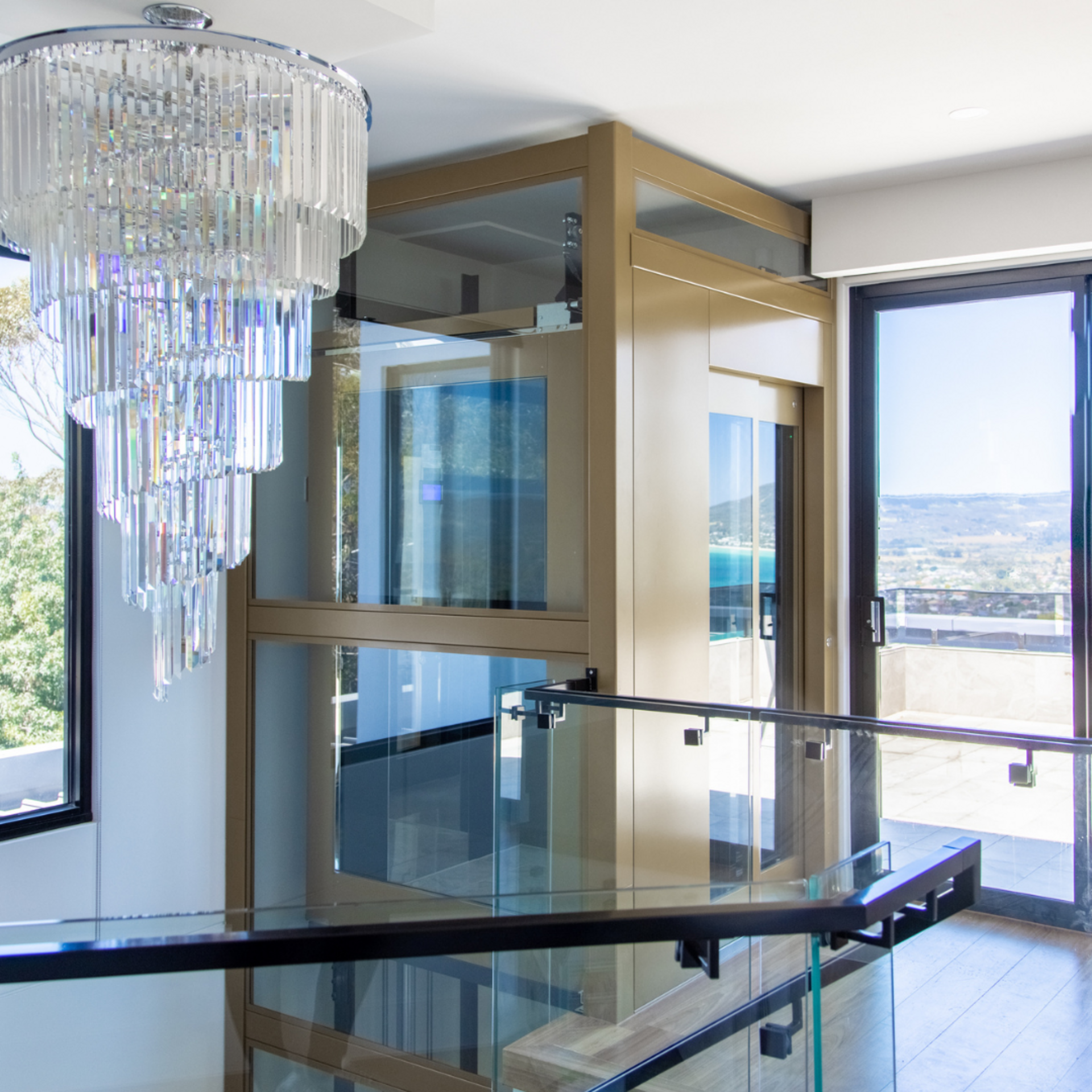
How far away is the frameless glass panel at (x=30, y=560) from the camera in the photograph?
3877 mm

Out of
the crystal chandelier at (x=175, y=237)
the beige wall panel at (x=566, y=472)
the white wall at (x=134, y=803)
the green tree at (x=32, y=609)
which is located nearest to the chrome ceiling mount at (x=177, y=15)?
the crystal chandelier at (x=175, y=237)

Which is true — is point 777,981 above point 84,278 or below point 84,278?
below

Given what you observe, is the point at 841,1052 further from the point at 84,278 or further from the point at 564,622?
the point at 564,622

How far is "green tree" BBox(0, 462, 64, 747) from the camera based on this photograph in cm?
391

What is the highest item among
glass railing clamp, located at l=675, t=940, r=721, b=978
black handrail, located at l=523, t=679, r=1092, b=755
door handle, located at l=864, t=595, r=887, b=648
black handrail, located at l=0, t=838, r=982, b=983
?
door handle, located at l=864, t=595, r=887, b=648

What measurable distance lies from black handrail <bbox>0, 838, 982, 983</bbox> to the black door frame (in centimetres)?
357

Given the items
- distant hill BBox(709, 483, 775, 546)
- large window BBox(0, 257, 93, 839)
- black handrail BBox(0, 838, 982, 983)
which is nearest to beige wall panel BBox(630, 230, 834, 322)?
distant hill BBox(709, 483, 775, 546)

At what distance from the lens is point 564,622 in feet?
12.7

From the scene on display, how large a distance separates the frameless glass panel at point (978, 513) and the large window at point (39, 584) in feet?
10.8

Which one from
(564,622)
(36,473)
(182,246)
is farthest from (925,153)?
(36,473)

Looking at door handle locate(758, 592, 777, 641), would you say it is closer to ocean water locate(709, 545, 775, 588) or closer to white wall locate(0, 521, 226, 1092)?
ocean water locate(709, 545, 775, 588)

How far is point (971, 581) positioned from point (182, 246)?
3752 mm

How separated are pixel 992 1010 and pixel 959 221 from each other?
3.26 m

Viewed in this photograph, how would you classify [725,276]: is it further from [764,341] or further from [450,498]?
[450,498]
